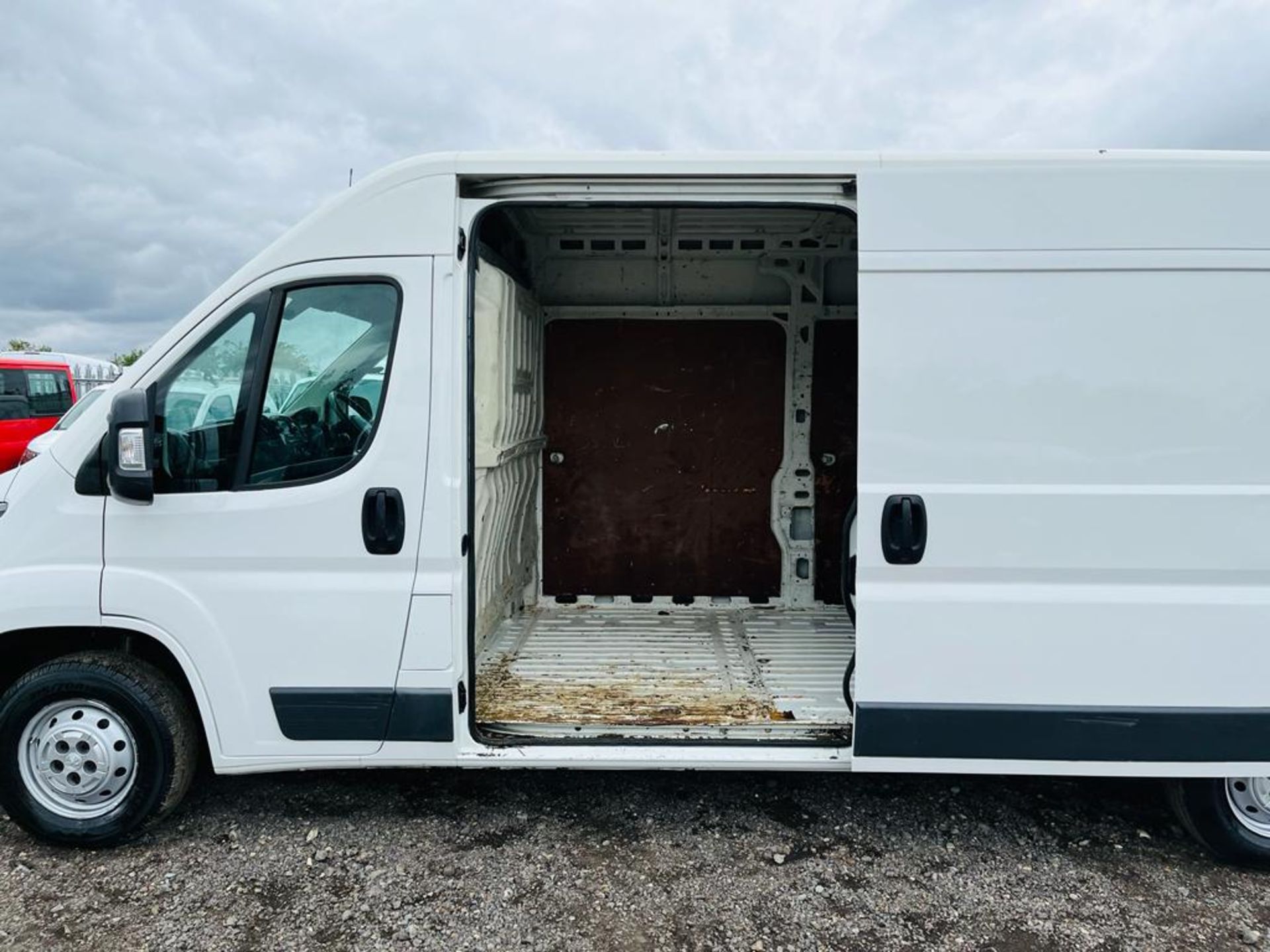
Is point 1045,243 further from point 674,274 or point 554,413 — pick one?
point 554,413

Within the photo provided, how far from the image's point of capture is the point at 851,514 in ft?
10.5

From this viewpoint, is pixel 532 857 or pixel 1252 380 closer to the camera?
pixel 1252 380

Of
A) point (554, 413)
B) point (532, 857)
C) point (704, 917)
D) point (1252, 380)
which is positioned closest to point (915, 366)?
point (1252, 380)

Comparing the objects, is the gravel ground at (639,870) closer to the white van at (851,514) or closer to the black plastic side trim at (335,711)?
the white van at (851,514)

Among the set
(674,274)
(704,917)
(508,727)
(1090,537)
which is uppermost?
(674,274)

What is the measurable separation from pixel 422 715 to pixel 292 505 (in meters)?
0.87

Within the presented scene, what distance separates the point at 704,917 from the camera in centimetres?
269

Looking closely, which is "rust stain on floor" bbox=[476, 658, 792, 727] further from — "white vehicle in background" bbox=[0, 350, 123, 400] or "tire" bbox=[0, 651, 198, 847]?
"white vehicle in background" bbox=[0, 350, 123, 400]

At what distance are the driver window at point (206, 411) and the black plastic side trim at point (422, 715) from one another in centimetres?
99

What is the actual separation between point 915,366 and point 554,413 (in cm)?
287

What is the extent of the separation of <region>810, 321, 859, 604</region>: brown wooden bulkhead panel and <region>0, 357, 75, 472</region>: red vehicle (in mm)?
12750

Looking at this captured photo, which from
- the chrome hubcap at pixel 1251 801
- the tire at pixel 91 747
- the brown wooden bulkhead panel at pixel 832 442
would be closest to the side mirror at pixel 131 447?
the tire at pixel 91 747

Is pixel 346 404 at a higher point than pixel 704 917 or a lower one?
higher

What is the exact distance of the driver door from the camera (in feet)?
9.18
